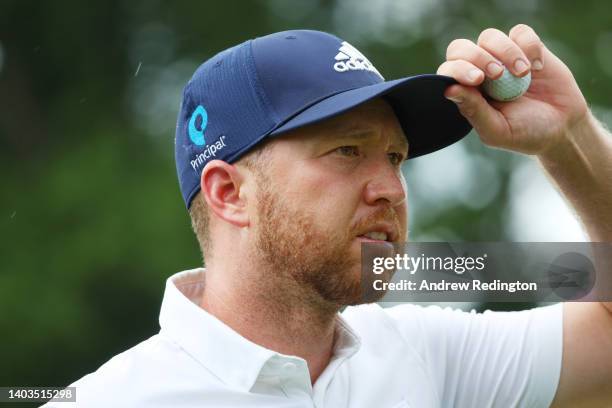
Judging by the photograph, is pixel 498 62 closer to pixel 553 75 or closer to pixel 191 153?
pixel 553 75

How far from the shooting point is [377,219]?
3764 mm

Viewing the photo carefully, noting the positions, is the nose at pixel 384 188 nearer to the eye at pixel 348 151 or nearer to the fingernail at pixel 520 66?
the eye at pixel 348 151

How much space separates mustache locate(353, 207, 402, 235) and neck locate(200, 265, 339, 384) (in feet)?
0.88

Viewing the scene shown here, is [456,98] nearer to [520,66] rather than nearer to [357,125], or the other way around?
[520,66]

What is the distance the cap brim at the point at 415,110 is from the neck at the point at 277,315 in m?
0.46

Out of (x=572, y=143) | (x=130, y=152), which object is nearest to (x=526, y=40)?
→ (x=572, y=143)

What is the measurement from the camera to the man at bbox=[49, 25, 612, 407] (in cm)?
367

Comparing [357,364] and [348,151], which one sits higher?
[348,151]

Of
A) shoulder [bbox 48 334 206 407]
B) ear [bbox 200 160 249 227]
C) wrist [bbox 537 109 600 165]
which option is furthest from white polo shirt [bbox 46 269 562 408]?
wrist [bbox 537 109 600 165]

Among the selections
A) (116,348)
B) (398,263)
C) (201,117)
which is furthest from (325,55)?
(116,348)

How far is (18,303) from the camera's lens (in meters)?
11.7

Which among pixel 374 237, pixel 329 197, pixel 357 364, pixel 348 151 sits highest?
pixel 348 151

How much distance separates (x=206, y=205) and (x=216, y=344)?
1.72ft

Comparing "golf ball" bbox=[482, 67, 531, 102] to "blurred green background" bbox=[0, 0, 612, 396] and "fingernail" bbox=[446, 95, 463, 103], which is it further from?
"blurred green background" bbox=[0, 0, 612, 396]
